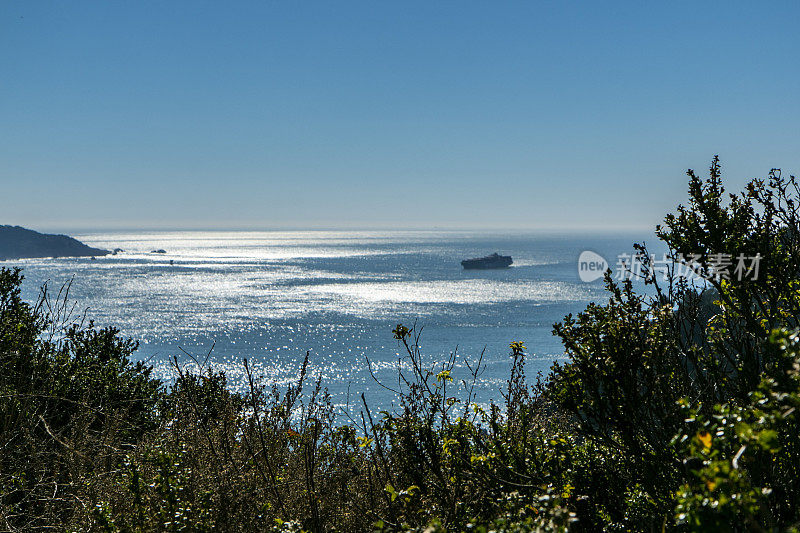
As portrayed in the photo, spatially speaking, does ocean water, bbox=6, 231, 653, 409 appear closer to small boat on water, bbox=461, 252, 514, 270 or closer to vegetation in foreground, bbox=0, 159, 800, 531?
small boat on water, bbox=461, 252, 514, 270

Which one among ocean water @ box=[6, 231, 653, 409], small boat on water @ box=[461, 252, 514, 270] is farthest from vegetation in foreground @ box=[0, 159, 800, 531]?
small boat on water @ box=[461, 252, 514, 270]

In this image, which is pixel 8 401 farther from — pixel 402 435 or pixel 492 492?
pixel 492 492

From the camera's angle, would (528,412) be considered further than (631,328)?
Yes

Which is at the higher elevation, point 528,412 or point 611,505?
point 528,412

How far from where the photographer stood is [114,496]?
5160 mm

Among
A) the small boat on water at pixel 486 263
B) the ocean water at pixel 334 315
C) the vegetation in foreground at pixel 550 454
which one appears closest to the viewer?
the vegetation in foreground at pixel 550 454

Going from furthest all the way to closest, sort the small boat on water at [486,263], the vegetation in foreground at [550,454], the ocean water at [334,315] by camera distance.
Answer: the small boat on water at [486,263], the ocean water at [334,315], the vegetation in foreground at [550,454]

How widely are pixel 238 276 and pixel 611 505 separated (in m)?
149

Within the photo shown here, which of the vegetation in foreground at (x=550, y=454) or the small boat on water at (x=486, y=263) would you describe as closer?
the vegetation in foreground at (x=550, y=454)

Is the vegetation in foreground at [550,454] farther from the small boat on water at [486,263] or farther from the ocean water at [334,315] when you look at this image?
the small boat on water at [486,263]

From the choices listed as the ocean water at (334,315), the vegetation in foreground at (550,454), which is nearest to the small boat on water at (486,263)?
the ocean water at (334,315)

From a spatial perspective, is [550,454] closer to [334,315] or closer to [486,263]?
[334,315]

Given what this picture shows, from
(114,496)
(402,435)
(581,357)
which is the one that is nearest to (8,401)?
(114,496)

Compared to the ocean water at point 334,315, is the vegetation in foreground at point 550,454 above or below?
above
